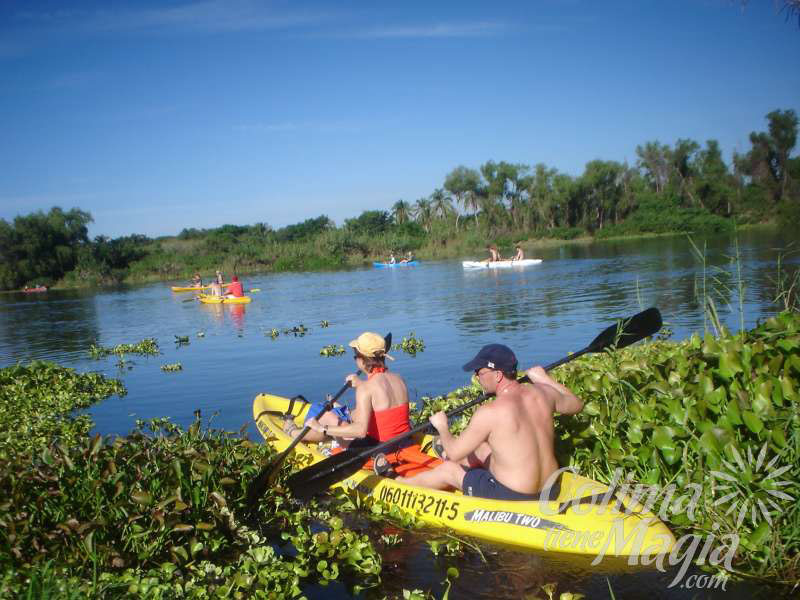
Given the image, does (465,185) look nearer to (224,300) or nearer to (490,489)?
(224,300)

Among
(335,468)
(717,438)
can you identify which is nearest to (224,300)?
(335,468)

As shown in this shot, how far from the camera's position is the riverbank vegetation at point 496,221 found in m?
59.9

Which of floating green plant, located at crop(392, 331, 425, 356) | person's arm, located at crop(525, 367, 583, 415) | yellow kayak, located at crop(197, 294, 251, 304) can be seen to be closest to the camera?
person's arm, located at crop(525, 367, 583, 415)

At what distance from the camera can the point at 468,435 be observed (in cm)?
482

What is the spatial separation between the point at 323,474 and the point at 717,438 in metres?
3.51

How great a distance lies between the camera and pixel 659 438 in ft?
16.1

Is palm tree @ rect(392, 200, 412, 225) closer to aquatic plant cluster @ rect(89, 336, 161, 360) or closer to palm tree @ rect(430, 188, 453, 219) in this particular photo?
palm tree @ rect(430, 188, 453, 219)

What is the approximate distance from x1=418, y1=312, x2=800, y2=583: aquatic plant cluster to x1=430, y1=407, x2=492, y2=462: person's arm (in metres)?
1.32

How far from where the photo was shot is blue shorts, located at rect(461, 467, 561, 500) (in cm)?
516

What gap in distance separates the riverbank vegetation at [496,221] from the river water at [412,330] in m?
24.8

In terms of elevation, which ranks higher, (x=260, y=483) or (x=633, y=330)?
(x=633, y=330)

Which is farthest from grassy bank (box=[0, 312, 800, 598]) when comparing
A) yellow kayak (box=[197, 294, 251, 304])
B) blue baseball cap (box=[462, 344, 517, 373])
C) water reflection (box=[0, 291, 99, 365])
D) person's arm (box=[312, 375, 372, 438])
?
yellow kayak (box=[197, 294, 251, 304])

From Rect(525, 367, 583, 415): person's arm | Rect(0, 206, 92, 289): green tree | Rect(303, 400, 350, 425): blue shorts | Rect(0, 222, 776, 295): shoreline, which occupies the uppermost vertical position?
Rect(0, 206, 92, 289): green tree

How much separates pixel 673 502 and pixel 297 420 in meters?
5.03
